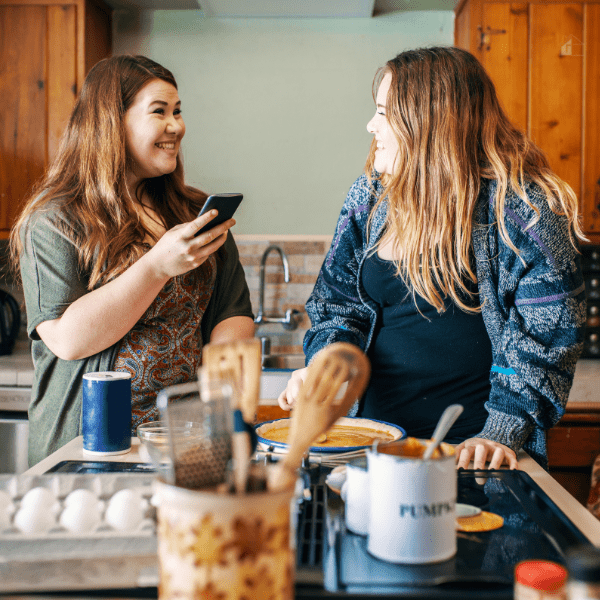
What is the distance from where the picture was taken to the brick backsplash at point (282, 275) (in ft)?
9.11

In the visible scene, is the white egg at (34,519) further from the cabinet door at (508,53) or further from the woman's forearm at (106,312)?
the cabinet door at (508,53)

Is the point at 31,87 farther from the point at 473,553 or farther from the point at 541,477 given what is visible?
the point at 473,553

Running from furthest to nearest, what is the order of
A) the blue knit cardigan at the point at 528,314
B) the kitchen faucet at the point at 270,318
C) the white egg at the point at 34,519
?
the kitchen faucet at the point at 270,318 < the blue knit cardigan at the point at 528,314 < the white egg at the point at 34,519

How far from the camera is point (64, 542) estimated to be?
565 millimetres

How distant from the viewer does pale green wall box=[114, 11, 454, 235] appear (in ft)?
9.14

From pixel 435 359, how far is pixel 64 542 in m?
0.87

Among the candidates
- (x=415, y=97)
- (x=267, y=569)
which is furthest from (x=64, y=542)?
(x=415, y=97)

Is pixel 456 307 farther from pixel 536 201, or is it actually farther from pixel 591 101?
pixel 591 101

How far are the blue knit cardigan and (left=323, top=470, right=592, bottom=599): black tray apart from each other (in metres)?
0.32

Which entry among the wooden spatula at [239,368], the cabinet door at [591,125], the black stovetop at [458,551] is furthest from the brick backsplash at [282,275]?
the wooden spatula at [239,368]

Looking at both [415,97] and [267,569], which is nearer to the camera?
[267,569]

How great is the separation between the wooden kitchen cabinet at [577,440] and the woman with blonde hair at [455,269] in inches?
42.1

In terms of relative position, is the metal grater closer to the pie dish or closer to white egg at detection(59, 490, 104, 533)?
white egg at detection(59, 490, 104, 533)

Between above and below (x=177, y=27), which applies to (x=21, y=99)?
below
